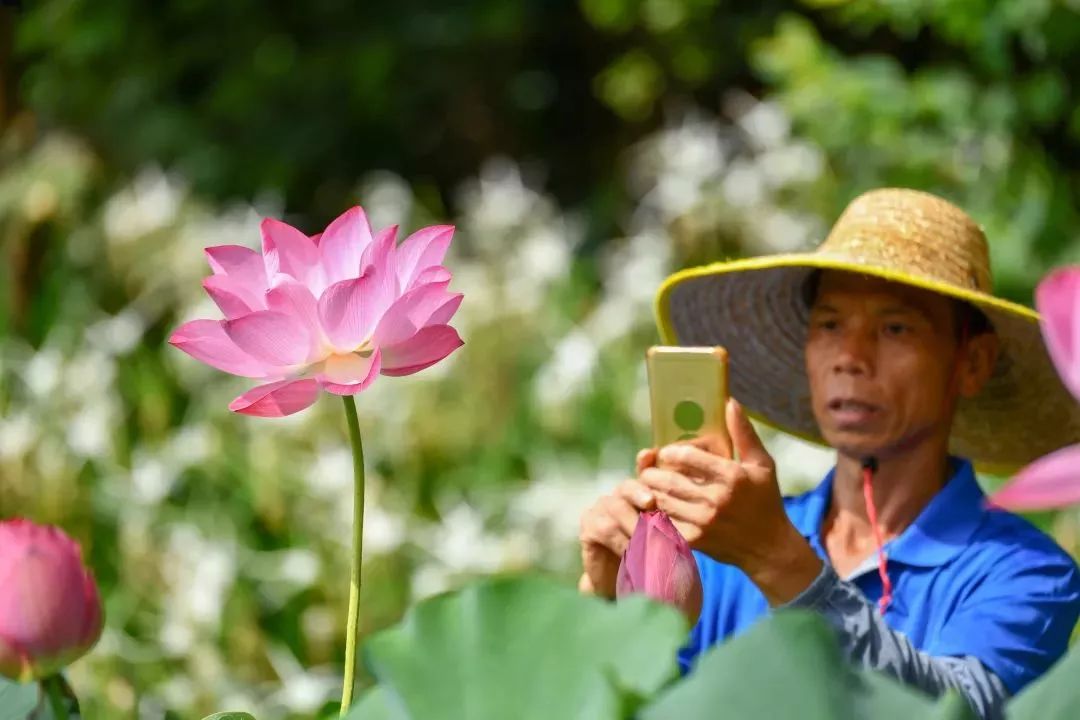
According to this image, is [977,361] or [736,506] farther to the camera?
[977,361]

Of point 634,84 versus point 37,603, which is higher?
point 634,84

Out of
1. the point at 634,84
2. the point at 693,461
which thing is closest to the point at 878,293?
the point at 693,461

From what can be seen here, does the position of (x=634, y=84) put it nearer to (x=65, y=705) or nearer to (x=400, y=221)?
(x=400, y=221)

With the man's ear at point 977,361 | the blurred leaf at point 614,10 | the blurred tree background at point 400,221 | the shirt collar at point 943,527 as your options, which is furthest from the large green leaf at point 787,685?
the blurred leaf at point 614,10

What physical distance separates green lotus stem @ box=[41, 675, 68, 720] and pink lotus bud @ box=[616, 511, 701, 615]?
0.29 meters

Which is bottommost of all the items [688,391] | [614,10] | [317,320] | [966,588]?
[966,588]

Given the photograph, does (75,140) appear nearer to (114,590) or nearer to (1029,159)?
(114,590)

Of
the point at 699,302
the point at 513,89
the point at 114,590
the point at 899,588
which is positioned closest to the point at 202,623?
the point at 114,590

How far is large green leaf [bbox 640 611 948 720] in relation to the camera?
1.96 ft

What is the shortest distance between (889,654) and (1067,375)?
584 mm

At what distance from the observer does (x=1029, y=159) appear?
348 cm

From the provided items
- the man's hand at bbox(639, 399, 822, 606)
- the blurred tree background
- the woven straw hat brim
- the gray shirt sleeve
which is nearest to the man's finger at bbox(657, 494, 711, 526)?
the man's hand at bbox(639, 399, 822, 606)

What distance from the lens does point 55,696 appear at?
78 centimetres

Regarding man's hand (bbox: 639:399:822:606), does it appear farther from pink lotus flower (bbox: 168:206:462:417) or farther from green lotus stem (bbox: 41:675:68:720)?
green lotus stem (bbox: 41:675:68:720)
